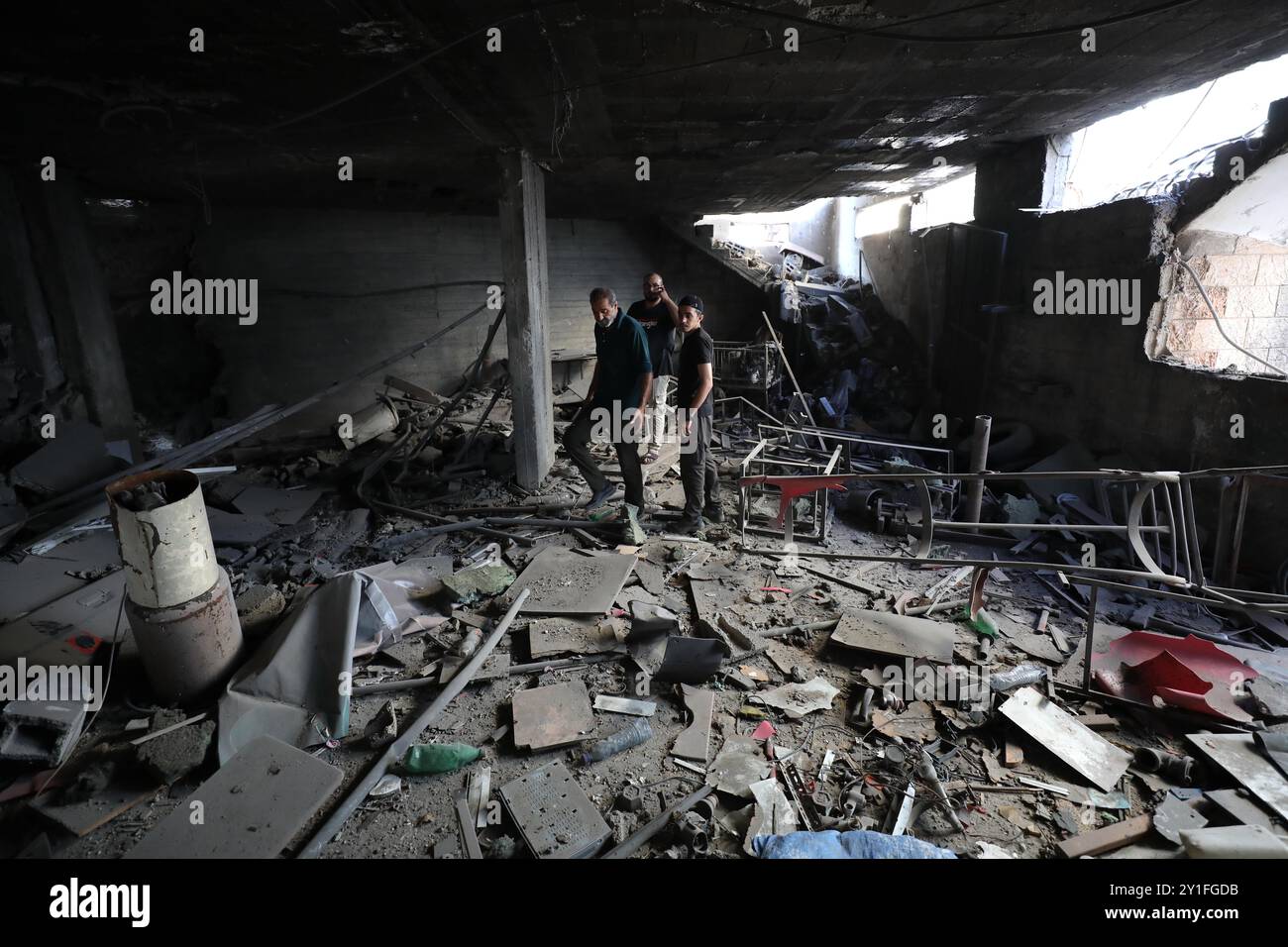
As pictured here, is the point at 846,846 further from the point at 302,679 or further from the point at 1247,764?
the point at 302,679

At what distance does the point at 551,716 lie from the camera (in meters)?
3.36

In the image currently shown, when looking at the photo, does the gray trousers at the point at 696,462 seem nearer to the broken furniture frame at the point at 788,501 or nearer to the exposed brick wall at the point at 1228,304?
the broken furniture frame at the point at 788,501

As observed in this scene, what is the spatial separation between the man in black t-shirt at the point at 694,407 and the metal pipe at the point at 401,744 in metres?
2.22

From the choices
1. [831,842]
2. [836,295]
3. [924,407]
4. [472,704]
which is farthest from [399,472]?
[836,295]

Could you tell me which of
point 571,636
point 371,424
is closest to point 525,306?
point 371,424

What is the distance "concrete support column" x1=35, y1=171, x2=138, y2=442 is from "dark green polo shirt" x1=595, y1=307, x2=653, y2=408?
6.35 meters

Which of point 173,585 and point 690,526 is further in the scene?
point 690,526

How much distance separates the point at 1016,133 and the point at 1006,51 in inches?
126

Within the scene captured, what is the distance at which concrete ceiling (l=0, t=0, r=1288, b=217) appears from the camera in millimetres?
3752

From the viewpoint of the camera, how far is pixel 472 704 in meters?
3.52

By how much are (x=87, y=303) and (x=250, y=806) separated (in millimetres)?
7439

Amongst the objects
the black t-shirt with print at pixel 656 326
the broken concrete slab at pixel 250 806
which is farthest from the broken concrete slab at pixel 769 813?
the black t-shirt with print at pixel 656 326

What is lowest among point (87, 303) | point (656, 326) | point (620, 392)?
point (620, 392)

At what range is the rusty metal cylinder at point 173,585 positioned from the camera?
3.01 metres
